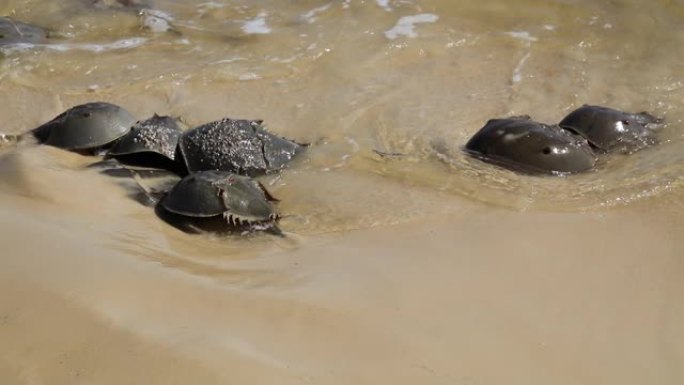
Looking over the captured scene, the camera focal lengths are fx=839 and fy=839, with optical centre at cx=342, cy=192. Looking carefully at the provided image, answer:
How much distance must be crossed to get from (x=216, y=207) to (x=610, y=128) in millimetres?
2480

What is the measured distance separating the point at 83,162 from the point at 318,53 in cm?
237

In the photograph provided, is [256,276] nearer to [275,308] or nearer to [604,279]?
[275,308]

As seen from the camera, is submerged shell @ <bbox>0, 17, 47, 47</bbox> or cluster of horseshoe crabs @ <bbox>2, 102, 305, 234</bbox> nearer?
cluster of horseshoe crabs @ <bbox>2, 102, 305, 234</bbox>

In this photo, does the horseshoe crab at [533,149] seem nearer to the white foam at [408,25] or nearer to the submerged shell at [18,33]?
the white foam at [408,25]

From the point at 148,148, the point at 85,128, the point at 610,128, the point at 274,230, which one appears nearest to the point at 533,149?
the point at 610,128

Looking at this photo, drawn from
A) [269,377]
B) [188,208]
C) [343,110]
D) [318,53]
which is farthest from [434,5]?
[269,377]

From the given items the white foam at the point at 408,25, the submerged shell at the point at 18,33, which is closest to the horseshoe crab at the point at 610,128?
the white foam at the point at 408,25

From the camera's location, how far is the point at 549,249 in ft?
12.0

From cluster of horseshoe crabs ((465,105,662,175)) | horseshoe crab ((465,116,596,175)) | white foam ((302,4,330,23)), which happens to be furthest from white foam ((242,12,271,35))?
horseshoe crab ((465,116,596,175))

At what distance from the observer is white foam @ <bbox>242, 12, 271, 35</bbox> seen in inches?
276

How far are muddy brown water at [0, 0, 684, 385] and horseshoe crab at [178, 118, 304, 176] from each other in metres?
0.13

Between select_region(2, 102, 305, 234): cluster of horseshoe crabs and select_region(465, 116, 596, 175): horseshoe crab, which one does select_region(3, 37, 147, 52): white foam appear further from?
select_region(465, 116, 596, 175): horseshoe crab

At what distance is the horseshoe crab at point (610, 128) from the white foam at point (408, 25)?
6.66 ft

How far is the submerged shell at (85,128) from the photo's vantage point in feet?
15.9
